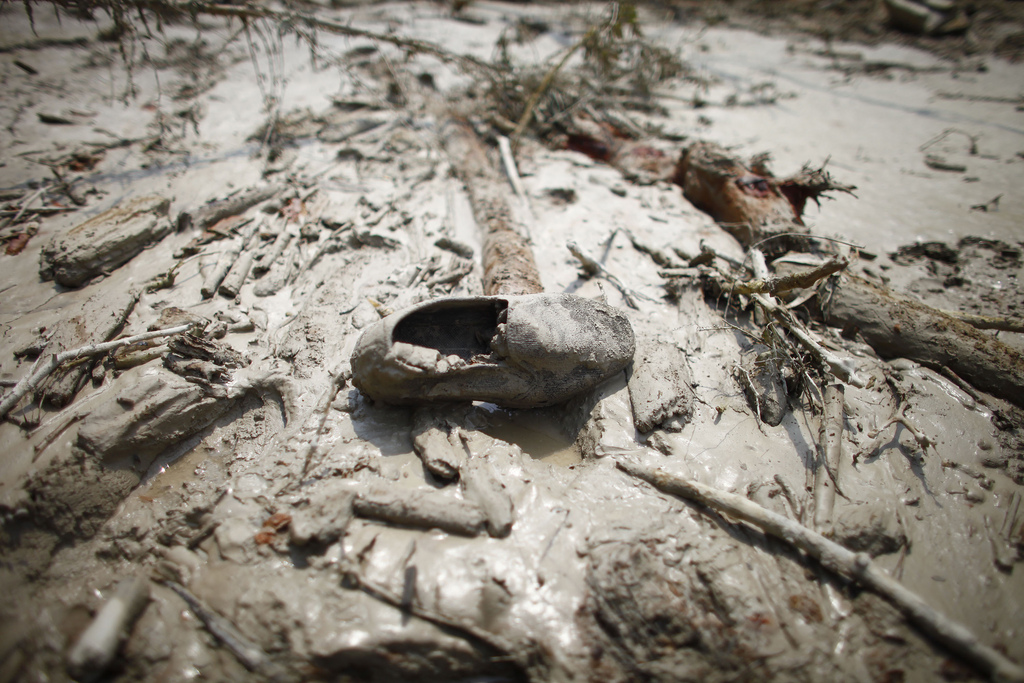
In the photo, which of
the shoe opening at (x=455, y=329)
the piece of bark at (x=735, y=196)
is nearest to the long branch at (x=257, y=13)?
the piece of bark at (x=735, y=196)

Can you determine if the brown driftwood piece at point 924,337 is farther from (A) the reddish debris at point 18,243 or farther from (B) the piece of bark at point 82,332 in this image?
(A) the reddish debris at point 18,243

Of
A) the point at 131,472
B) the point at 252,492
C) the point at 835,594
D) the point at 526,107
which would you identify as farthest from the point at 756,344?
the point at 526,107

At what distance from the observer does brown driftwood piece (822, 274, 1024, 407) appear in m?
2.36

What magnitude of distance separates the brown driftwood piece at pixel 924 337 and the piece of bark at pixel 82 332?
4.62 metres

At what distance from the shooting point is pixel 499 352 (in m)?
2.12

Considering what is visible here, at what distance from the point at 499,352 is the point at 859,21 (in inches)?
516

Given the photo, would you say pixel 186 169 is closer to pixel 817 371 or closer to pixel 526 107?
pixel 526 107

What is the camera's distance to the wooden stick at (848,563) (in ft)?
4.48

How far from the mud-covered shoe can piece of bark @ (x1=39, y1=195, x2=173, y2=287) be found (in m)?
2.26

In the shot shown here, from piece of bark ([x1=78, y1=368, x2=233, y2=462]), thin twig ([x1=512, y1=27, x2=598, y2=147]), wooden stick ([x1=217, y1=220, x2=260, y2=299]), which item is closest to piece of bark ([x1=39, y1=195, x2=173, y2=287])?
wooden stick ([x1=217, y1=220, x2=260, y2=299])

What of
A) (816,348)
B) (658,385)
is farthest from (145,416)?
(816,348)

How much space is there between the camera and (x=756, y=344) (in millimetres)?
2789

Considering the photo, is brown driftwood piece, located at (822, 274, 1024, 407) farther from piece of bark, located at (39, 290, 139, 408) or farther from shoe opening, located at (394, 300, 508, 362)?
piece of bark, located at (39, 290, 139, 408)

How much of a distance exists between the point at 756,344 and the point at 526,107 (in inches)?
161
